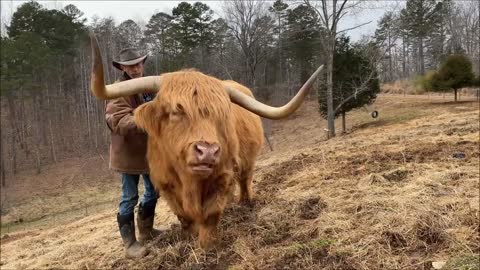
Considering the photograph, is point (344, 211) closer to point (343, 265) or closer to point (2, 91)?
point (343, 265)

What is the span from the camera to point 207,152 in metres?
3.64

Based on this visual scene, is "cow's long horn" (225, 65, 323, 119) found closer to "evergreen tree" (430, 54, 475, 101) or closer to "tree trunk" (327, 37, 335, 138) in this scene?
"tree trunk" (327, 37, 335, 138)

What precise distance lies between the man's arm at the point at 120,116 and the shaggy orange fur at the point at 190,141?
0.20 meters

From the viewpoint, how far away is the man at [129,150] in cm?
457

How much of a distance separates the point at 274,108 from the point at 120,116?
1.53 meters

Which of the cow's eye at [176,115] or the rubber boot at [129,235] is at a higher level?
the cow's eye at [176,115]

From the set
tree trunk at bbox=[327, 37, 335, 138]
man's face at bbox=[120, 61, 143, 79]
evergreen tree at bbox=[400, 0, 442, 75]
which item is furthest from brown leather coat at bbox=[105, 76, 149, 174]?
evergreen tree at bbox=[400, 0, 442, 75]

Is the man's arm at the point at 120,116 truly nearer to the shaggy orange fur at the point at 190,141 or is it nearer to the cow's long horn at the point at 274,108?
the shaggy orange fur at the point at 190,141

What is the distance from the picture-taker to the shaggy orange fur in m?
3.96

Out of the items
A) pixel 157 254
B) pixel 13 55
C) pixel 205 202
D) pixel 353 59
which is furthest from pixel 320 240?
pixel 13 55

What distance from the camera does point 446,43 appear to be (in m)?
55.5

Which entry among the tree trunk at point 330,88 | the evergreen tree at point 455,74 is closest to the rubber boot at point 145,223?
the tree trunk at point 330,88

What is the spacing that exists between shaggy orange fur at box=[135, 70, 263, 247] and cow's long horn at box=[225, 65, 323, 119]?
0.92 feet

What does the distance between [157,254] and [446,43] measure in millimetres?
58341
